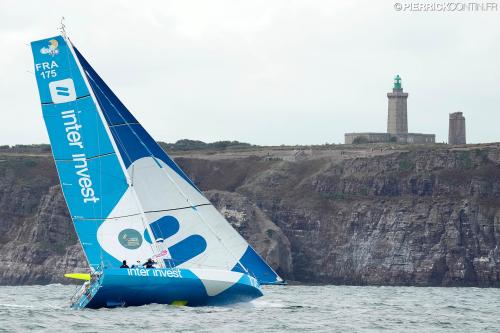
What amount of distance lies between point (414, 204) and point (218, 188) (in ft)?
53.1

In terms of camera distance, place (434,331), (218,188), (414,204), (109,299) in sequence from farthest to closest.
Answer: (218,188)
(414,204)
(109,299)
(434,331)

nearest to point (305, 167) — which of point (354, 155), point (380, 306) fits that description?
point (354, 155)

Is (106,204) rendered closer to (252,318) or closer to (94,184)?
(94,184)

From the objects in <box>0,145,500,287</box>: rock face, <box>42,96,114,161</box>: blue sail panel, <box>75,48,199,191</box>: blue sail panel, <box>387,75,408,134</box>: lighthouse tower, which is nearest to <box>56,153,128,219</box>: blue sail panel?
<box>42,96,114,161</box>: blue sail panel

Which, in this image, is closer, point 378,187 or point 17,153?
point 378,187

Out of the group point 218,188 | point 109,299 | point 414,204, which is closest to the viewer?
point 109,299

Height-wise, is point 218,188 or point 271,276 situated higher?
point 218,188

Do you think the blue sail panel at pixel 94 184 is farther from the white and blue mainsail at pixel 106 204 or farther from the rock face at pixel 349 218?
the rock face at pixel 349 218

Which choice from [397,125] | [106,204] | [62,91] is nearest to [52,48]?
[62,91]

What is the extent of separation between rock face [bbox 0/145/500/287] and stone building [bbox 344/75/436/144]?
69.3ft

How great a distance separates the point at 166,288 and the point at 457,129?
7439cm

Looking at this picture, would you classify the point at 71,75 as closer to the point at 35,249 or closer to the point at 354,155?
the point at 35,249

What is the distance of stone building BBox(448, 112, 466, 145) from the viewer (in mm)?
103375

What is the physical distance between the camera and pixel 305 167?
8794 centimetres
